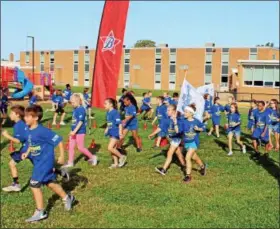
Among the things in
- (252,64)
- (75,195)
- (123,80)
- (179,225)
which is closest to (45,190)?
(75,195)

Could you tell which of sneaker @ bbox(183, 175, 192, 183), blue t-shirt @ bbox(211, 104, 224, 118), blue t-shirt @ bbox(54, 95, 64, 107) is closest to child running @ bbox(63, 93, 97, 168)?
sneaker @ bbox(183, 175, 192, 183)

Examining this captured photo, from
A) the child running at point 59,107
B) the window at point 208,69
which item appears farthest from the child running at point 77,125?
the window at point 208,69

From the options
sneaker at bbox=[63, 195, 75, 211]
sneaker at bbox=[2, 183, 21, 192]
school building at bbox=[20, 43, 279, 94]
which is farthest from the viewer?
school building at bbox=[20, 43, 279, 94]

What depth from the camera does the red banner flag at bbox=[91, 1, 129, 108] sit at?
46.4ft

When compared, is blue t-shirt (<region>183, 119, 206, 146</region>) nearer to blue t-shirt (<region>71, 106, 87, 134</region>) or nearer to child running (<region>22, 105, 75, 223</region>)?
blue t-shirt (<region>71, 106, 87, 134</region>)

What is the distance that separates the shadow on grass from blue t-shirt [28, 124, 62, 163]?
3.64ft

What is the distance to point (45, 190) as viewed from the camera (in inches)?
329

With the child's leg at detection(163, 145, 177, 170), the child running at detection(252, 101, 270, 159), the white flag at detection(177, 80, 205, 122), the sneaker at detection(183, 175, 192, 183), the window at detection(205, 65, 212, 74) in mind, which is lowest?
the sneaker at detection(183, 175, 192, 183)

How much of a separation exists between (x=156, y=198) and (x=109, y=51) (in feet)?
24.3

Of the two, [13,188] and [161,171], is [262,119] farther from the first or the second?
[13,188]

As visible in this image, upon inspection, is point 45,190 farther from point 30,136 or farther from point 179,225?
point 179,225

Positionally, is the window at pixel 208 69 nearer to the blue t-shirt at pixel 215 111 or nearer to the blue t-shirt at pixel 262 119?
the blue t-shirt at pixel 215 111

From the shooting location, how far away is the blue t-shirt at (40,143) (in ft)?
21.7

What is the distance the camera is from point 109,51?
14.4 metres
